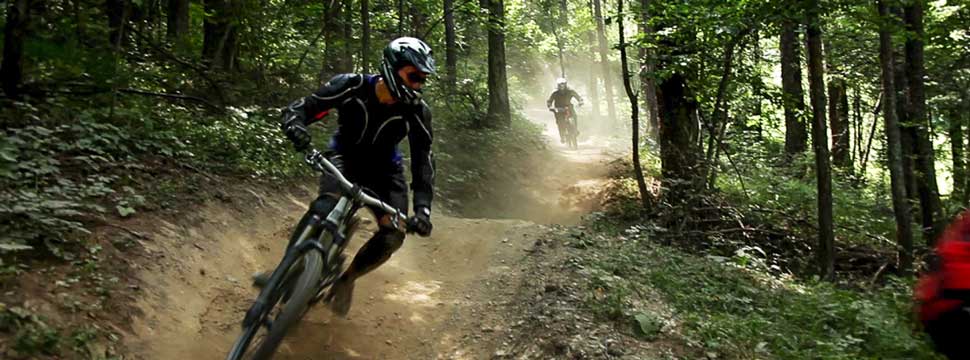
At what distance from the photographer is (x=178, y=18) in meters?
11.6

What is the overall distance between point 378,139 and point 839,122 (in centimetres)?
1671

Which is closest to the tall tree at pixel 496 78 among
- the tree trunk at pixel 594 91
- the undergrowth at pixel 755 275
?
the undergrowth at pixel 755 275

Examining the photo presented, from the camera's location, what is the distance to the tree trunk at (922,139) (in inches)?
414

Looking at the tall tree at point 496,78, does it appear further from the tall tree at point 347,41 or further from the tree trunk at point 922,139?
the tree trunk at point 922,139

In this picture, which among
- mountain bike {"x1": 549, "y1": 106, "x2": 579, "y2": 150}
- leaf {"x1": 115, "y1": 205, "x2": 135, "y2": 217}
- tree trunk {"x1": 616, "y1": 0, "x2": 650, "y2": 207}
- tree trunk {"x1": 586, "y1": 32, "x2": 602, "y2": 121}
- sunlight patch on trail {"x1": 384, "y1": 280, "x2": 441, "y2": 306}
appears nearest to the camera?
leaf {"x1": 115, "y1": 205, "x2": 135, "y2": 217}

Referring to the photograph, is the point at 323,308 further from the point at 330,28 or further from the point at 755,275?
the point at 330,28

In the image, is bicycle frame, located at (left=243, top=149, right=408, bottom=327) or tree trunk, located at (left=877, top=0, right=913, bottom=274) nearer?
bicycle frame, located at (left=243, top=149, right=408, bottom=327)

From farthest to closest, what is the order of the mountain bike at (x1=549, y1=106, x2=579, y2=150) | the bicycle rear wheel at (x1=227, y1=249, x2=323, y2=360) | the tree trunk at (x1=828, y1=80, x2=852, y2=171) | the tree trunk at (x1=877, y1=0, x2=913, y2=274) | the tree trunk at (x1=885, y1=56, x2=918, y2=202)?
the mountain bike at (x1=549, y1=106, x2=579, y2=150) < the tree trunk at (x1=828, y1=80, x2=852, y2=171) < the tree trunk at (x1=885, y1=56, x2=918, y2=202) < the tree trunk at (x1=877, y1=0, x2=913, y2=274) < the bicycle rear wheel at (x1=227, y1=249, x2=323, y2=360)

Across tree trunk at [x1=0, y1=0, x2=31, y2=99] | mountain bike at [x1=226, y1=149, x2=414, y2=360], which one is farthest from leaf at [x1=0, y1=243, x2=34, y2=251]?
tree trunk at [x1=0, y1=0, x2=31, y2=99]

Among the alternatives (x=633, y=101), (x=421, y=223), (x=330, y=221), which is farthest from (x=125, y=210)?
(x=633, y=101)

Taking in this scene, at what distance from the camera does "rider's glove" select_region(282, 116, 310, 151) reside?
421 cm

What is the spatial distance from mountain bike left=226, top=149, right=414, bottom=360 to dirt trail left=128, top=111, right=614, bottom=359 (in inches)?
29.0

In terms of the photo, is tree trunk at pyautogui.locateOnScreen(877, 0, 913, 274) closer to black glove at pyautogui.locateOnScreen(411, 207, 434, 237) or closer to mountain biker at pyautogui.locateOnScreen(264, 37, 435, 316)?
mountain biker at pyautogui.locateOnScreen(264, 37, 435, 316)

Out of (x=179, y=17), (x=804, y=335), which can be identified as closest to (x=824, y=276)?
(x=804, y=335)
